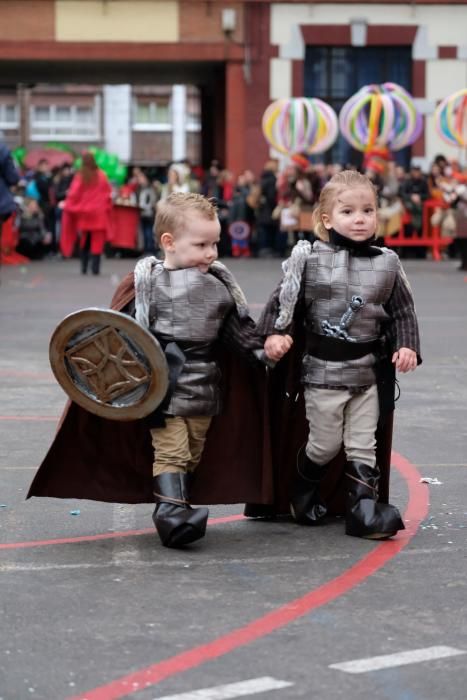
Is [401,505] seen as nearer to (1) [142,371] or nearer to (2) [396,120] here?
(1) [142,371]

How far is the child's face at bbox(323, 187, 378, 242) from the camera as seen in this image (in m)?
5.89

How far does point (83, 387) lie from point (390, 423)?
119cm

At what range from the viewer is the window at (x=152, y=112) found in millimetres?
63509

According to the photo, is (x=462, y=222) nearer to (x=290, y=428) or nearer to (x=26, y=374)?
(x=26, y=374)

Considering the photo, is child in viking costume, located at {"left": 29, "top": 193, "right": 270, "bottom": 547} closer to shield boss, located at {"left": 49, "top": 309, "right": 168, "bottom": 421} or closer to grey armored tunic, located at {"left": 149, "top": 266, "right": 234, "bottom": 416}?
grey armored tunic, located at {"left": 149, "top": 266, "right": 234, "bottom": 416}

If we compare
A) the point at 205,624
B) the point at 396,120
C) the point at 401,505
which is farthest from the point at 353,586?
the point at 396,120

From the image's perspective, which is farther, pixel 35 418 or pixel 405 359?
pixel 35 418

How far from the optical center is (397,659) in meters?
4.39

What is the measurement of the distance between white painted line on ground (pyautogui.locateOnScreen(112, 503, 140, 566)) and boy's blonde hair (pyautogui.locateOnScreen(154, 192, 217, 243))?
3.67 feet

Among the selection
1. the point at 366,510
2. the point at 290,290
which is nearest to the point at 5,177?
the point at 290,290

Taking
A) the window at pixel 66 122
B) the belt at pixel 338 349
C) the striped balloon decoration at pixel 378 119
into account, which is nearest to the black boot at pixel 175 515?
the belt at pixel 338 349

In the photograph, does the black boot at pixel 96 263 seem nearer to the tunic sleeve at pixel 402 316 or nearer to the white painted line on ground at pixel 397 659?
the tunic sleeve at pixel 402 316

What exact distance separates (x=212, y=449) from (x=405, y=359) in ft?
2.64

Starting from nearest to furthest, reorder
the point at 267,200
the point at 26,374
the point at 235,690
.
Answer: the point at 235,690
the point at 26,374
the point at 267,200
